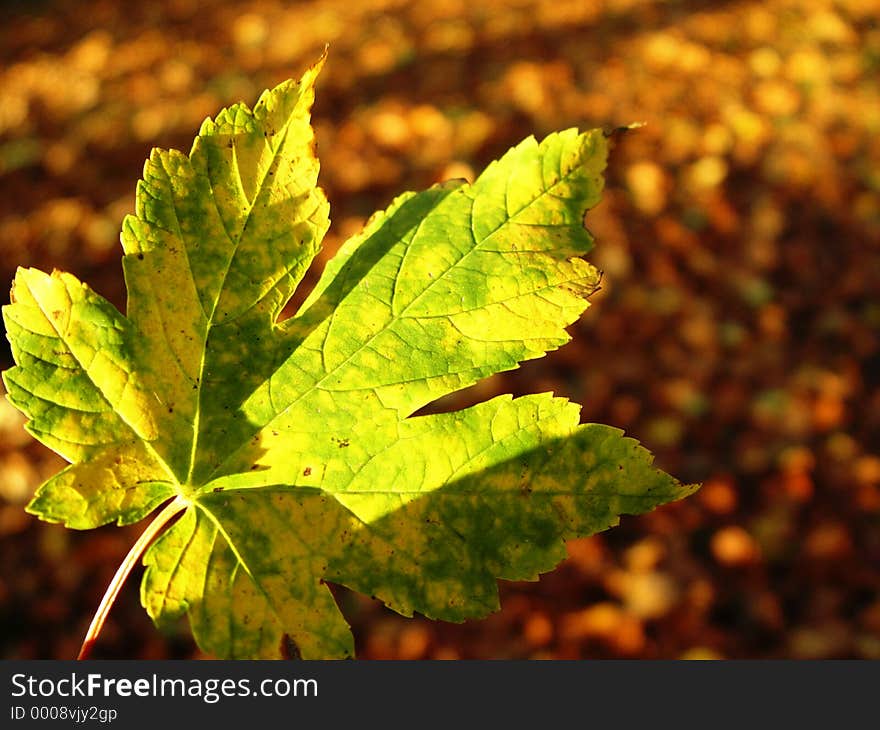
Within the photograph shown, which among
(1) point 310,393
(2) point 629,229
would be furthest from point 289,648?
(2) point 629,229

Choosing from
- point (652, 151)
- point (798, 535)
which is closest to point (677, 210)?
point (652, 151)

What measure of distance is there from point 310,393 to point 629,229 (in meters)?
2.55

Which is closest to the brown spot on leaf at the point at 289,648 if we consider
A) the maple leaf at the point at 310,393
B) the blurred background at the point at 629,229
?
the maple leaf at the point at 310,393

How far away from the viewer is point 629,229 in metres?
3.12

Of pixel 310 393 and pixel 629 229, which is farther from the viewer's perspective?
pixel 629 229

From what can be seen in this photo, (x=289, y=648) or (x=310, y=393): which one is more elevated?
(x=310, y=393)

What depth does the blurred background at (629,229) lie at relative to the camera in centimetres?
231

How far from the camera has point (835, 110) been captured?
3.53 metres

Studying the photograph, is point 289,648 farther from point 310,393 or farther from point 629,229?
point 629,229

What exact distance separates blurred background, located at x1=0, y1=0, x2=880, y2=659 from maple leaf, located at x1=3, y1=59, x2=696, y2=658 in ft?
5.40

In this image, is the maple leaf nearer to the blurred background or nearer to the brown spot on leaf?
the brown spot on leaf

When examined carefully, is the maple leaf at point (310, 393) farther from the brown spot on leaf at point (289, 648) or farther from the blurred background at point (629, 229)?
the blurred background at point (629, 229)

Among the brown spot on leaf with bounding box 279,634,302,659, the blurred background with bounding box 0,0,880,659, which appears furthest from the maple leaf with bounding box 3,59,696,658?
the blurred background with bounding box 0,0,880,659

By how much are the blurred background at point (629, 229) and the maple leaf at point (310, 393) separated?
64.8 inches
